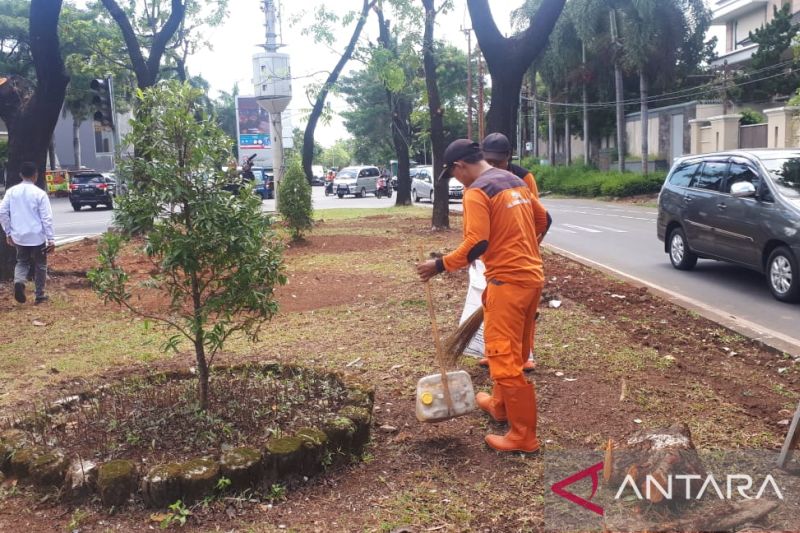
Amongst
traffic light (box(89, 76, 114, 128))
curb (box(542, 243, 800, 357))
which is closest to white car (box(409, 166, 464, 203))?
traffic light (box(89, 76, 114, 128))

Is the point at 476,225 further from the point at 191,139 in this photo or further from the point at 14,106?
the point at 14,106

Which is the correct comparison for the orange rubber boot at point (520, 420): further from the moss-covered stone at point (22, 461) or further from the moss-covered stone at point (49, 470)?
the moss-covered stone at point (22, 461)

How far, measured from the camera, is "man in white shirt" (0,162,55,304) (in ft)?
28.6

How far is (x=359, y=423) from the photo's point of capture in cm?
406

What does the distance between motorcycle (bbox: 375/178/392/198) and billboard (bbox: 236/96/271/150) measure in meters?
6.77

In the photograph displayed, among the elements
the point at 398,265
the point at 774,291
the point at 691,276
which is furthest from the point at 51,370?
the point at 691,276

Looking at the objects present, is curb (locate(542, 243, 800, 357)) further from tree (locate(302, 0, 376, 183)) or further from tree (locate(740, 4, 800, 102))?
tree (locate(740, 4, 800, 102))

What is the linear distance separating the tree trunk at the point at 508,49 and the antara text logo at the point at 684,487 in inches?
256

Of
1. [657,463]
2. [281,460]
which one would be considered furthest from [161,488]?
[657,463]

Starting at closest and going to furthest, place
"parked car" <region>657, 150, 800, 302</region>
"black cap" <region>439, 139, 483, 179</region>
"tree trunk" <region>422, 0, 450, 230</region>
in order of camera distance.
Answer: "black cap" <region>439, 139, 483, 179</region> < "parked car" <region>657, 150, 800, 302</region> < "tree trunk" <region>422, 0, 450, 230</region>

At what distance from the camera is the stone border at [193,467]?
3.51 m

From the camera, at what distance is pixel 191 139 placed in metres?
4.07

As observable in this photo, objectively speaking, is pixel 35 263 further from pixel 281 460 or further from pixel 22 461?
pixel 281 460

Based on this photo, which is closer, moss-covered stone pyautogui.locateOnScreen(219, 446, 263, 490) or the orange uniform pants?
moss-covered stone pyautogui.locateOnScreen(219, 446, 263, 490)
